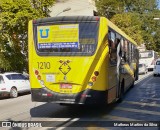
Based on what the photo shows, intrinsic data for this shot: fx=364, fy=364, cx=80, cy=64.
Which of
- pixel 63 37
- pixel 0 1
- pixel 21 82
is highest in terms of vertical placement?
pixel 0 1

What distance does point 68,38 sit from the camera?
11297 millimetres

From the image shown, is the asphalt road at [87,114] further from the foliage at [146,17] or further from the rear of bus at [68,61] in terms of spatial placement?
the foliage at [146,17]

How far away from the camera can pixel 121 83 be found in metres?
14.9

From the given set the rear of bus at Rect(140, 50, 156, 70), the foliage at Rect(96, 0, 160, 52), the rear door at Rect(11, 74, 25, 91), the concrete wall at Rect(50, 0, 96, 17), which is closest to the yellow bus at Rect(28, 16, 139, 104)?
the rear door at Rect(11, 74, 25, 91)

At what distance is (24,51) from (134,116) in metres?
18.2

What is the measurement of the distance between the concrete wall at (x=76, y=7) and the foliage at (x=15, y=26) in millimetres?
28751

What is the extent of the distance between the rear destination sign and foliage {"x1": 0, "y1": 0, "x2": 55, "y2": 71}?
1420cm

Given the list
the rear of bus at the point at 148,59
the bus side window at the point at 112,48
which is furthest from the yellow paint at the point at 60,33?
the rear of bus at the point at 148,59

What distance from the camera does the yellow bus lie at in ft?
35.9

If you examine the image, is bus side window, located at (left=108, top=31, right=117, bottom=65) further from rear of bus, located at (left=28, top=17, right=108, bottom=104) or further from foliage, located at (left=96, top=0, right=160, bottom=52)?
foliage, located at (left=96, top=0, right=160, bottom=52)

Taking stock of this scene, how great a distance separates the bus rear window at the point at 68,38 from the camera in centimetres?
1113

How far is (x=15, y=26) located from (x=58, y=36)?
15.4m

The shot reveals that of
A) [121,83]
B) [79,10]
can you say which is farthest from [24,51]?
[79,10]

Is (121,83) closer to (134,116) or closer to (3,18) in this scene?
(134,116)
